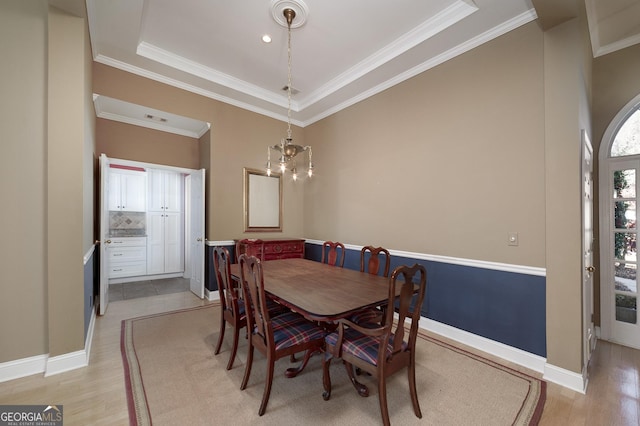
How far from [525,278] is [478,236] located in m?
0.52

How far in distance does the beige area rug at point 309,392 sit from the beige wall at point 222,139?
203 centimetres

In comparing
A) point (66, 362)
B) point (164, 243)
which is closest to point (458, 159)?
point (66, 362)

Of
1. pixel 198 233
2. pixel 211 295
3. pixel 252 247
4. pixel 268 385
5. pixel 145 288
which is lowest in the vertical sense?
pixel 145 288

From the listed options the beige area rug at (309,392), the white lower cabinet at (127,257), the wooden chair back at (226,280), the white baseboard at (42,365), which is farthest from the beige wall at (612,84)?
the white lower cabinet at (127,257)

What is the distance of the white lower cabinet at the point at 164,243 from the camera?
5.77m

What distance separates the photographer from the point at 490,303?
8.55 ft

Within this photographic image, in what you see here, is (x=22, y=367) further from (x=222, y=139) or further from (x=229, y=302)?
(x=222, y=139)

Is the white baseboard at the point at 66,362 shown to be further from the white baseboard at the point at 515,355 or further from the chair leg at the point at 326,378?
the white baseboard at the point at 515,355

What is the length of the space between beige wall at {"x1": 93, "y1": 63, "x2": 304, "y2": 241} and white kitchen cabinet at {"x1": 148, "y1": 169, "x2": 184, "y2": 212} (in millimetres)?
1574

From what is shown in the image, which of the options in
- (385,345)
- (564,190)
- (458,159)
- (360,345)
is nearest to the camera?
(385,345)

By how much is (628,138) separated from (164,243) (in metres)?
7.41

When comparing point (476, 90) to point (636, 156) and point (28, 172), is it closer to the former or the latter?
point (636, 156)

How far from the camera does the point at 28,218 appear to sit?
→ 2.21 meters

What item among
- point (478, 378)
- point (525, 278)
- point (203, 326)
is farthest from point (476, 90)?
point (203, 326)
